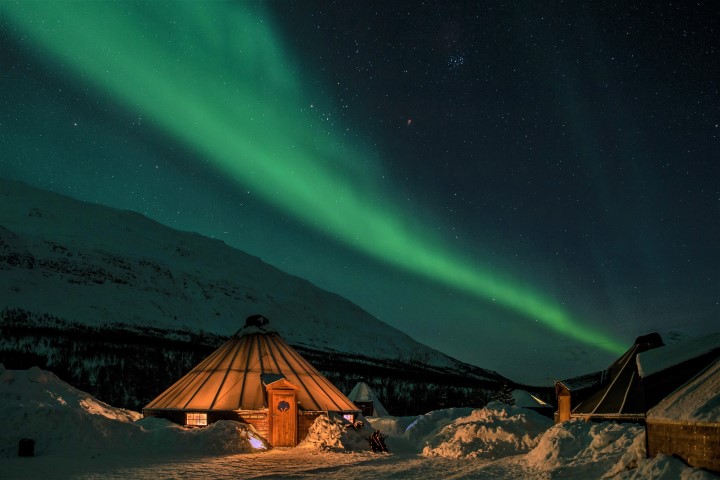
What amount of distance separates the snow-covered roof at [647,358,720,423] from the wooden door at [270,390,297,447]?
16.1 metres

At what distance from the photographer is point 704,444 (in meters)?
9.48

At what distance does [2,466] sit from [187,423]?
33.7 ft

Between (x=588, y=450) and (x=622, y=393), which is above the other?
(x=622, y=393)

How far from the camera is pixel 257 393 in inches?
1032

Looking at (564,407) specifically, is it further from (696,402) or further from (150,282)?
(150,282)

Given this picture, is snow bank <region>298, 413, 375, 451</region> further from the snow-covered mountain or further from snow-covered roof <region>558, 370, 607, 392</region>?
the snow-covered mountain

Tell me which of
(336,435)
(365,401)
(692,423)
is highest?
(692,423)

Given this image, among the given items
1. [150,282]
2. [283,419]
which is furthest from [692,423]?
[150,282]

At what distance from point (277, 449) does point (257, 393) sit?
3.33 meters

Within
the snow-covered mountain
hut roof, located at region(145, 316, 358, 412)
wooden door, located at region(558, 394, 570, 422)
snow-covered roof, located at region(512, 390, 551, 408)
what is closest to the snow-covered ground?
hut roof, located at region(145, 316, 358, 412)

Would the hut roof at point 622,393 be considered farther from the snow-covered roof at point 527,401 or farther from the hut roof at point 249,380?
the snow-covered roof at point 527,401

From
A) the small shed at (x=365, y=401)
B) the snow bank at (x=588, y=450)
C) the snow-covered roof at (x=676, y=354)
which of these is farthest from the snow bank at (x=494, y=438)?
the small shed at (x=365, y=401)

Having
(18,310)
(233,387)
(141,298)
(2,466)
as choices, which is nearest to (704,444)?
(2,466)

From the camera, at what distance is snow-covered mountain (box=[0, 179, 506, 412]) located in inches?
3991
